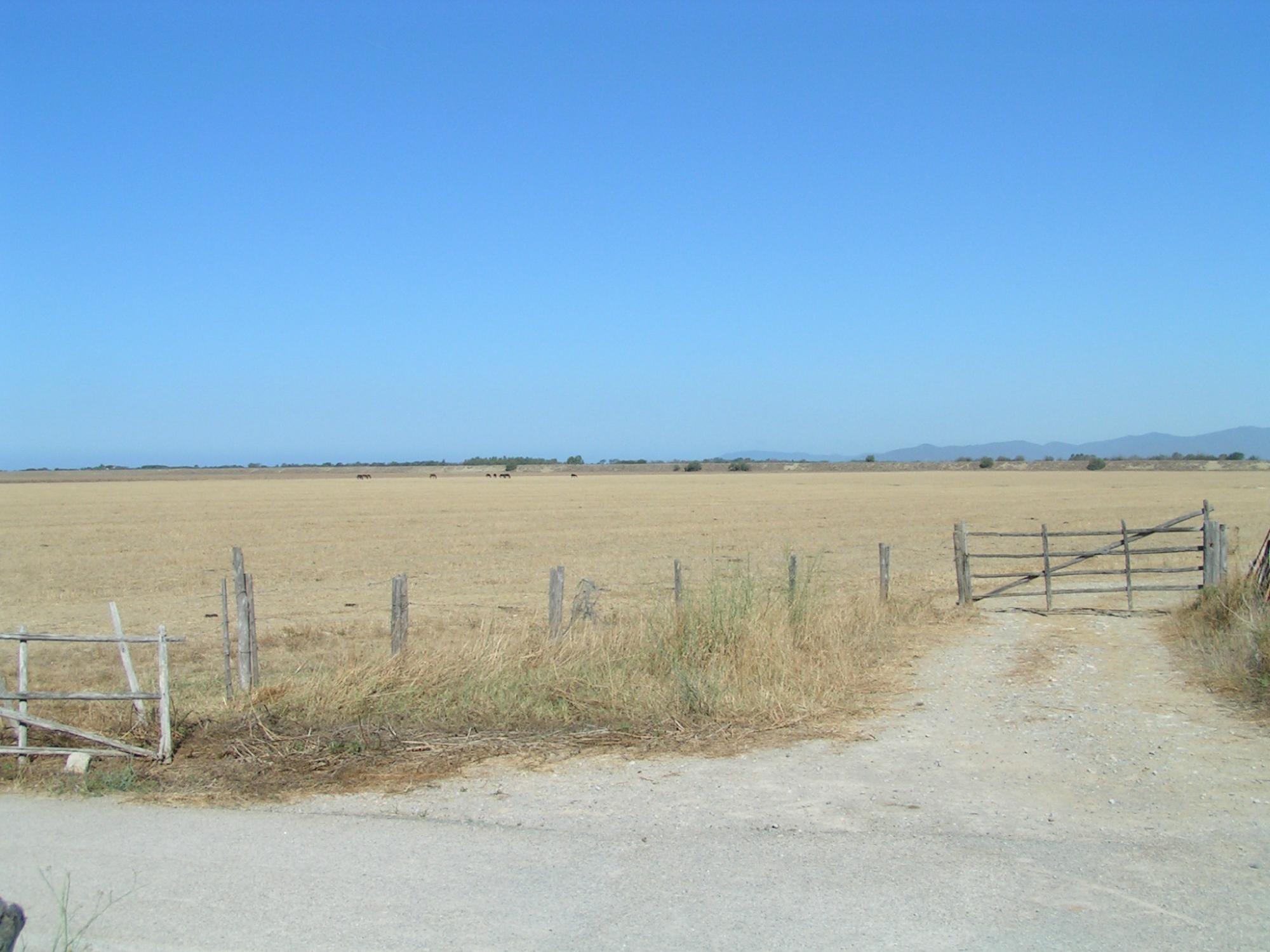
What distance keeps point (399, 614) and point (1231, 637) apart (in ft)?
30.7

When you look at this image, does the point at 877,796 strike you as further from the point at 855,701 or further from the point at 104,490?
the point at 104,490

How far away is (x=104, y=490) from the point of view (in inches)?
3374

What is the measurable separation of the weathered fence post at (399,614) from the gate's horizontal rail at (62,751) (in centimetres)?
310

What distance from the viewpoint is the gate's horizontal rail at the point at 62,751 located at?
7.95 metres

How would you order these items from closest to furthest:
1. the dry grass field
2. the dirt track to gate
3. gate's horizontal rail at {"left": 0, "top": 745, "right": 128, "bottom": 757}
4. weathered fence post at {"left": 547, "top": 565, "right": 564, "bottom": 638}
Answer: the dirt track to gate
gate's horizontal rail at {"left": 0, "top": 745, "right": 128, "bottom": 757}
the dry grass field
weathered fence post at {"left": 547, "top": 565, "right": 564, "bottom": 638}

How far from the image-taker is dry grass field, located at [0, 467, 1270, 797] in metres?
9.34

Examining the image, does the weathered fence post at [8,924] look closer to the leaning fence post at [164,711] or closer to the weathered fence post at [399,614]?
the leaning fence post at [164,711]

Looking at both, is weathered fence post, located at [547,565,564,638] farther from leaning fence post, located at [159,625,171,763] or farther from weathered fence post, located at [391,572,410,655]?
leaning fence post, located at [159,625,171,763]

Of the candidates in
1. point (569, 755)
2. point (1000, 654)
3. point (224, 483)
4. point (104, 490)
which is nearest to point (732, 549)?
point (1000, 654)

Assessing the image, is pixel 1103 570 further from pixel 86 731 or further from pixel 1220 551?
pixel 86 731

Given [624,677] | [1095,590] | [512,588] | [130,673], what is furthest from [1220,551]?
[130,673]

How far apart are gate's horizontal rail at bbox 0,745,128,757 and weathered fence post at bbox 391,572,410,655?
310cm

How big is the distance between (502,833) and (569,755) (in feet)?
5.62

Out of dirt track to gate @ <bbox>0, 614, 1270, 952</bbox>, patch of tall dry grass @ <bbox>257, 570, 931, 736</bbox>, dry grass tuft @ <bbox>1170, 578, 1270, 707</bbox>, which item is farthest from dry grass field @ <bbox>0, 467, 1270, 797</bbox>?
dry grass tuft @ <bbox>1170, 578, 1270, 707</bbox>
